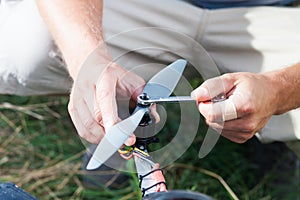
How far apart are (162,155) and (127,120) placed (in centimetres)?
16

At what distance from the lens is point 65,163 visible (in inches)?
73.8

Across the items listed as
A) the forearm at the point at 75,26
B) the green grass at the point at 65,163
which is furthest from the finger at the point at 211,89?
the green grass at the point at 65,163

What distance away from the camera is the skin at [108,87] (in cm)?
108

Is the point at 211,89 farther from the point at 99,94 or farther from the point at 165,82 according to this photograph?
the point at 99,94

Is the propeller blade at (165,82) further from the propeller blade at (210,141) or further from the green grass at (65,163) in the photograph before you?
the green grass at (65,163)

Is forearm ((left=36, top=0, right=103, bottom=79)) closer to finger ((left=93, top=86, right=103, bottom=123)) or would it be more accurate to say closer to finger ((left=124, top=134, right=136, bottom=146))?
finger ((left=93, top=86, right=103, bottom=123))

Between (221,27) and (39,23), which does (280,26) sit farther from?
(39,23)

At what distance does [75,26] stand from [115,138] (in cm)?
42

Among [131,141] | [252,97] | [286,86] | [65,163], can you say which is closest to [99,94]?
[131,141]

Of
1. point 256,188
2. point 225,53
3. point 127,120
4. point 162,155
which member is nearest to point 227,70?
point 225,53

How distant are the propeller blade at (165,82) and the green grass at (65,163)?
70cm

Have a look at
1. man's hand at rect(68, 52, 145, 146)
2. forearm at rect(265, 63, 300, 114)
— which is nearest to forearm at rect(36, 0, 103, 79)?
man's hand at rect(68, 52, 145, 146)

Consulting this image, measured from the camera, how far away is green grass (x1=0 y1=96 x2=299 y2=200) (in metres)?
1.79

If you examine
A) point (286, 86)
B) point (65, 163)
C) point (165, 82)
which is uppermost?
point (165, 82)
